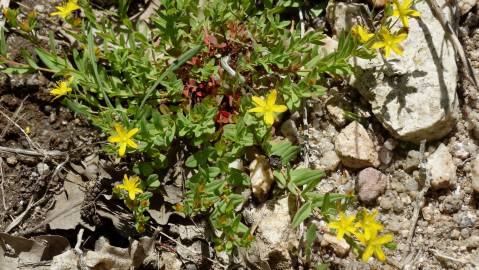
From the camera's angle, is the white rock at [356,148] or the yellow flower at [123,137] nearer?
the yellow flower at [123,137]

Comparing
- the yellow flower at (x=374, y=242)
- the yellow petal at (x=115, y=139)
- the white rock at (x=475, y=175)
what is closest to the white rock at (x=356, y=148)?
the white rock at (x=475, y=175)

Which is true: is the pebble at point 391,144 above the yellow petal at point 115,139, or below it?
below

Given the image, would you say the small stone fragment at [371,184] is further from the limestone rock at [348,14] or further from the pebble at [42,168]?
the pebble at [42,168]

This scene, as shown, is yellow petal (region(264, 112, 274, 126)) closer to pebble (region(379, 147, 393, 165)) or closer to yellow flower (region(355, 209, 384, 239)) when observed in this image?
yellow flower (region(355, 209, 384, 239))

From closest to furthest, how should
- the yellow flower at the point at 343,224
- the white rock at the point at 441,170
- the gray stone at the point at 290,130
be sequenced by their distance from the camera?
the yellow flower at the point at 343,224 < the white rock at the point at 441,170 < the gray stone at the point at 290,130

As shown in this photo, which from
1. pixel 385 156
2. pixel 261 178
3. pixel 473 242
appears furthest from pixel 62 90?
pixel 473 242

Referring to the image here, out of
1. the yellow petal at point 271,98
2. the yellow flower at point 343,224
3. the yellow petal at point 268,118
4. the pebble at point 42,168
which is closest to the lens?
the yellow flower at point 343,224
